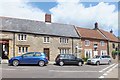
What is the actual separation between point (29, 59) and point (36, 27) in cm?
1687

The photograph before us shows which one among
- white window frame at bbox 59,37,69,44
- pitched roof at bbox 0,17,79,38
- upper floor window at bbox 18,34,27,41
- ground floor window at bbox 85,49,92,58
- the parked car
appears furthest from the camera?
ground floor window at bbox 85,49,92,58

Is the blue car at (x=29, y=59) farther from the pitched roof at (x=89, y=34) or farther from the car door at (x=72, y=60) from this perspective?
the pitched roof at (x=89, y=34)

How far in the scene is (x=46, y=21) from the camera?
4800 centimetres

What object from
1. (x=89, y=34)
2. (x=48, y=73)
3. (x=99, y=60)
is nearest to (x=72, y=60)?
(x=99, y=60)

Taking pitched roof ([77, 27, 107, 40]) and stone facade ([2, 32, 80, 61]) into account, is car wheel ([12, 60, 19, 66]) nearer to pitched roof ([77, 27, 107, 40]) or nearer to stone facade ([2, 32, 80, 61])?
stone facade ([2, 32, 80, 61])

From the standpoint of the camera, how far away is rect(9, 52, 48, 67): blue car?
2772cm

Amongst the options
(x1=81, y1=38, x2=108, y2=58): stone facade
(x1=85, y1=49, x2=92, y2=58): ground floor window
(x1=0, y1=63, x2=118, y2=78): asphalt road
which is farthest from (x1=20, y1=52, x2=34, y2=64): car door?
(x1=85, y1=49, x2=92, y2=58): ground floor window

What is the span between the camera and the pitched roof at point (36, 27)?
4091cm

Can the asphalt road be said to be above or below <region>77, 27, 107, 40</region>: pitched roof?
below

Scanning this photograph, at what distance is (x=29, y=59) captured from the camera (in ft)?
92.6

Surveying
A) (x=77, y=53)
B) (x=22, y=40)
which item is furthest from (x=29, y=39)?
(x=77, y=53)

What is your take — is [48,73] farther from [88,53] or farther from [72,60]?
[88,53]

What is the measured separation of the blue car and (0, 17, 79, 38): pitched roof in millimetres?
11965

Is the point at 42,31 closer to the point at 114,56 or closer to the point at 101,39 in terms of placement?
the point at 101,39
